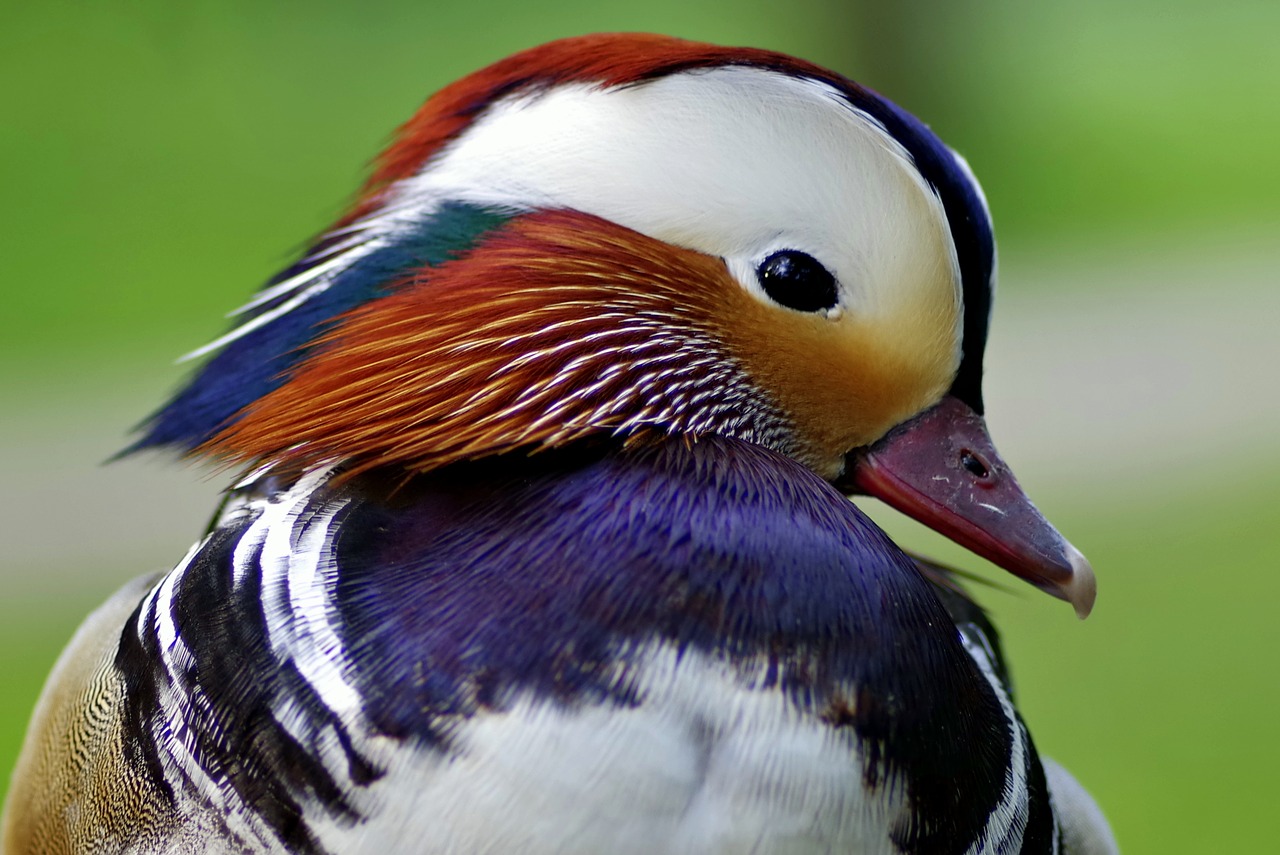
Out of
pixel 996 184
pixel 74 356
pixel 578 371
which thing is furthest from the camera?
pixel 996 184

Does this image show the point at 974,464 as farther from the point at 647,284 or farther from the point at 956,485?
the point at 647,284

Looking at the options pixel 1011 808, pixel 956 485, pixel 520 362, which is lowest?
pixel 1011 808

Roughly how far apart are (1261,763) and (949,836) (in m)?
1.61

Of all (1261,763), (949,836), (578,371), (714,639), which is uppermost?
(578,371)

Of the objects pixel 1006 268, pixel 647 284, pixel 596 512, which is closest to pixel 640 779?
pixel 596 512

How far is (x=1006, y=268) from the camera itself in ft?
11.2

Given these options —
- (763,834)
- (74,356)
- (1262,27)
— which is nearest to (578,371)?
(763,834)

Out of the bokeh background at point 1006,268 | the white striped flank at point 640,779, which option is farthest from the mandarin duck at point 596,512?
the bokeh background at point 1006,268

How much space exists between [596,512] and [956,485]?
25 cm

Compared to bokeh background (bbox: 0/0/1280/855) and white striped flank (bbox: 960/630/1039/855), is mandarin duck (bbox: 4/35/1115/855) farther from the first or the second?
bokeh background (bbox: 0/0/1280/855)

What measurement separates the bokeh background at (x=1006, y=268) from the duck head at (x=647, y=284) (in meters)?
0.21

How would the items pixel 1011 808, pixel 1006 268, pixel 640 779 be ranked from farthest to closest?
pixel 1006 268
pixel 1011 808
pixel 640 779

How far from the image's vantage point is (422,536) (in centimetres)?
63

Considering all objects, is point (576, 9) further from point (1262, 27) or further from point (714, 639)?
point (714, 639)
